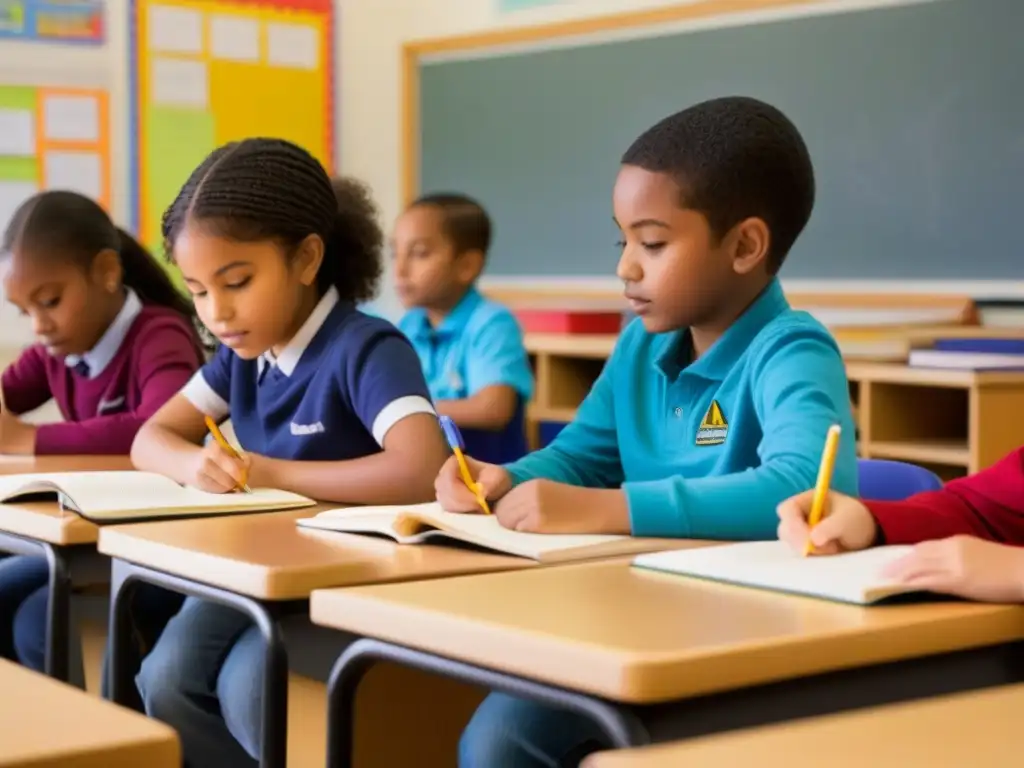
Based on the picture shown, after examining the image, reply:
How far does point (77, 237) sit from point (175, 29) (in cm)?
224

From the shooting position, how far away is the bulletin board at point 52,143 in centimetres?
435

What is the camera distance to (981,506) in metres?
1.44

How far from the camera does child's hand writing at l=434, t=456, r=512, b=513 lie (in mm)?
1662

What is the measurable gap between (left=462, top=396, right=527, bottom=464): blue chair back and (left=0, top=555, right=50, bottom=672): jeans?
1.02 metres

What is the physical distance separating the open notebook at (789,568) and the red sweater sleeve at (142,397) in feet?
4.50

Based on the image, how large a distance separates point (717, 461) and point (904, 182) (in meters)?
2.28

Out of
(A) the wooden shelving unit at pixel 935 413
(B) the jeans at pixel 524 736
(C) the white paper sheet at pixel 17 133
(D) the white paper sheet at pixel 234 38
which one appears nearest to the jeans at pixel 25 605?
(B) the jeans at pixel 524 736

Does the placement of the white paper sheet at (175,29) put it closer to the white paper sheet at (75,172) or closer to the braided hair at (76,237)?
the white paper sheet at (75,172)

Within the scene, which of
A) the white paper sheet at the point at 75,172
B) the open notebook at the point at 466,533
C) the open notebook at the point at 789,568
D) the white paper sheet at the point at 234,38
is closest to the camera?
the open notebook at the point at 789,568

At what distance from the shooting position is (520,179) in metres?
4.74

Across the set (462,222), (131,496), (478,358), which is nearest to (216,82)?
(462,222)

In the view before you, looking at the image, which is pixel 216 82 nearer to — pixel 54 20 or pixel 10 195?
pixel 54 20

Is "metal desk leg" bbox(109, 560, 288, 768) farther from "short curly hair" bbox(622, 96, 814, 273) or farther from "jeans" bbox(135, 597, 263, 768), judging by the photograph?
"short curly hair" bbox(622, 96, 814, 273)

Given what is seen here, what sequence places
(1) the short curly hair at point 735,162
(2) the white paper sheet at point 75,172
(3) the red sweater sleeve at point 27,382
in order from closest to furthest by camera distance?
1. (1) the short curly hair at point 735,162
2. (3) the red sweater sleeve at point 27,382
3. (2) the white paper sheet at point 75,172
